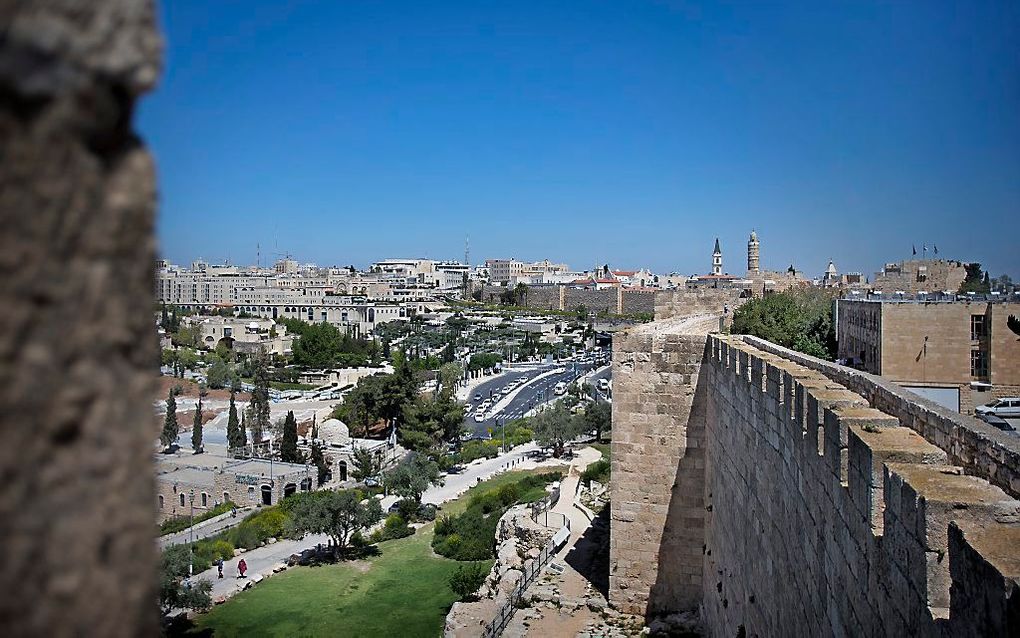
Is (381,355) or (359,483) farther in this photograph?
(381,355)

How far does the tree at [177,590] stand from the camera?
14.1 meters

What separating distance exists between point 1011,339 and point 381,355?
49.0 m

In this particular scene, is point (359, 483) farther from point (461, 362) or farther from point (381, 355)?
point (381, 355)

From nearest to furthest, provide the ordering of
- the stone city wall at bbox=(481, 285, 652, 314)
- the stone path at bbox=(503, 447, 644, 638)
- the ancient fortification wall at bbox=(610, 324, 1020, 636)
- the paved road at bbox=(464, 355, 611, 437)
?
the ancient fortification wall at bbox=(610, 324, 1020, 636)
the stone path at bbox=(503, 447, 644, 638)
the paved road at bbox=(464, 355, 611, 437)
the stone city wall at bbox=(481, 285, 652, 314)

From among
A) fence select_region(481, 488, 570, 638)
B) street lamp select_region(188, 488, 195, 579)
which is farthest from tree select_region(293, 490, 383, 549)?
fence select_region(481, 488, 570, 638)

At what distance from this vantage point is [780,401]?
436 centimetres

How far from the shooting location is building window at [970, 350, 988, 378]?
41.5 feet

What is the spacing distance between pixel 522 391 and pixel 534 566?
33368mm

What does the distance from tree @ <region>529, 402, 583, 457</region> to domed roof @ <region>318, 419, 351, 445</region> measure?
870 centimetres

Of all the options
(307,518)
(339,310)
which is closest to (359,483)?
(307,518)

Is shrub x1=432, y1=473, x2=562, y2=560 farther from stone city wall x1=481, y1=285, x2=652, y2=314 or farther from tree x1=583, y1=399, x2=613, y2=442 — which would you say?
stone city wall x1=481, y1=285, x2=652, y2=314

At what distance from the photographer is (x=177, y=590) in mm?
14242

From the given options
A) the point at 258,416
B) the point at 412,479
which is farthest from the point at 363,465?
the point at 258,416

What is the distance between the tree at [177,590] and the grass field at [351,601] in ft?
1.23
